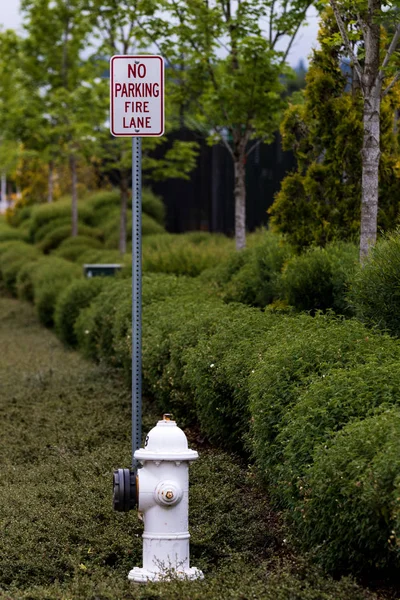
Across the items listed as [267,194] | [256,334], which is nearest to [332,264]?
[256,334]

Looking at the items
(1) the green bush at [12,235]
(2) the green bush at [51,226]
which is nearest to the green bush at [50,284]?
(2) the green bush at [51,226]

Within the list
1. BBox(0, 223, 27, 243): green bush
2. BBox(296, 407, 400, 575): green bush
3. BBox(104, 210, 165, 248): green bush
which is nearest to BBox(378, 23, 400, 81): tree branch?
BBox(296, 407, 400, 575): green bush

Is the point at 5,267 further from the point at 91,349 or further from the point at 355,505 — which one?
the point at 355,505

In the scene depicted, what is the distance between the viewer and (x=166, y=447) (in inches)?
181

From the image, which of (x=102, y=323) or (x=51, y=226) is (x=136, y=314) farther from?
(x=51, y=226)

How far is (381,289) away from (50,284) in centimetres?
1127

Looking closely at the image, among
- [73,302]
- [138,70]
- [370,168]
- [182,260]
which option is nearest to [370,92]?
[370,168]

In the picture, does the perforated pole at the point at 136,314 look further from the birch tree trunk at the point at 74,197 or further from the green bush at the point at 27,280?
the birch tree trunk at the point at 74,197

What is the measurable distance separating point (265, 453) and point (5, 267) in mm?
18932

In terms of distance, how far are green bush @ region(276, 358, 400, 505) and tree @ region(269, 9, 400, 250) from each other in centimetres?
448

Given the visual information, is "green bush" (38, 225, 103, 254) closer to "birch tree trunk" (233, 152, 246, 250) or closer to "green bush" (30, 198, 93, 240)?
"green bush" (30, 198, 93, 240)

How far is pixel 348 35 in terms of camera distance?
8219 millimetres

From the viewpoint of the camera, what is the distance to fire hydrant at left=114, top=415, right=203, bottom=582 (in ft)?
14.8

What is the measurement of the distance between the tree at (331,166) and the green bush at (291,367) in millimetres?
3551
